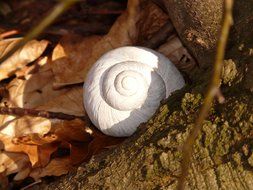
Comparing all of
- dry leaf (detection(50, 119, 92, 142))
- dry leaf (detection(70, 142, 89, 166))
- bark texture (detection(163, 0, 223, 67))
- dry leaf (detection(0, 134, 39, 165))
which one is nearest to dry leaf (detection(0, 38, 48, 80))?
dry leaf (detection(0, 134, 39, 165))

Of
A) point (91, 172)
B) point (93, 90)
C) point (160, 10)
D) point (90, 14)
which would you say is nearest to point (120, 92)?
point (93, 90)

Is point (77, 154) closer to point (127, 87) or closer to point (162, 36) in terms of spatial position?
point (127, 87)

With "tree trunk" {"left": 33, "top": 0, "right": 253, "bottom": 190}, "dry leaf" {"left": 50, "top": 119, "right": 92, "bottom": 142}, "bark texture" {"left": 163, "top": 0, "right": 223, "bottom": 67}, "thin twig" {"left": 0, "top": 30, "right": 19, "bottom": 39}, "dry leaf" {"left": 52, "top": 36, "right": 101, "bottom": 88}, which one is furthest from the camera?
"thin twig" {"left": 0, "top": 30, "right": 19, "bottom": 39}

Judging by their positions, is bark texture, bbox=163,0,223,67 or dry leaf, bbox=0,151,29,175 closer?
bark texture, bbox=163,0,223,67

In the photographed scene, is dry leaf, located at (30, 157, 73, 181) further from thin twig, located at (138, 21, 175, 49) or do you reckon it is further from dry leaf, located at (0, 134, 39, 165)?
thin twig, located at (138, 21, 175, 49)

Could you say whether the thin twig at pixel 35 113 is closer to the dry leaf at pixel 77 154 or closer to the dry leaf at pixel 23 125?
the dry leaf at pixel 23 125

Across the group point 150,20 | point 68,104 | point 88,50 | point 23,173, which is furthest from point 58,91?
point 150,20
